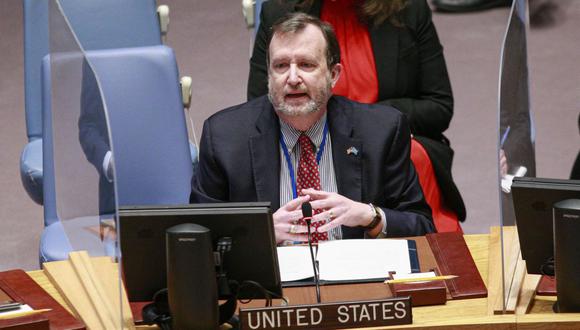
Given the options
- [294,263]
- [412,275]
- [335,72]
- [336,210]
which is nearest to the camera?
[412,275]

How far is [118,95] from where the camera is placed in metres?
3.59

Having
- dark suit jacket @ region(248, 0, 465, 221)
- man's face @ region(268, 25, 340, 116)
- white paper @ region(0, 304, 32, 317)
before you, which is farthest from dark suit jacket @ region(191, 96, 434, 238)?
white paper @ region(0, 304, 32, 317)

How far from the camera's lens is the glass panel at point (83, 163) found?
2240 millimetres

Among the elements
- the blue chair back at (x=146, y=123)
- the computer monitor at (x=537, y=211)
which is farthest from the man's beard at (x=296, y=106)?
the computer monitor at (x=537, y=211)

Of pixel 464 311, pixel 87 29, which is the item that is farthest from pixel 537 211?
pixel 87 29

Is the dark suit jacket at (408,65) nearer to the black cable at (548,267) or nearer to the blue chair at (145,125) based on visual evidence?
the blue chair at (145,125)

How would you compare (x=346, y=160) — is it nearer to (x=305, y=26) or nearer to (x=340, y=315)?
(x=305, y=26)

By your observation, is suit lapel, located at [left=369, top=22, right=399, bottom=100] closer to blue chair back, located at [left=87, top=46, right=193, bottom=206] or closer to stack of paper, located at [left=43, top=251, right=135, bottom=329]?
blue chair back, located at [left=87, top=46, right=193, bottom=206]

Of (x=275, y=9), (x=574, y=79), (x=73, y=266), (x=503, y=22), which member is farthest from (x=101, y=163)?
(x=503, y=22)

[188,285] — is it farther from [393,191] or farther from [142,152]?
[142,152]

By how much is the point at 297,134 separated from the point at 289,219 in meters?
0.36

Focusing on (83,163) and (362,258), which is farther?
(362,258)

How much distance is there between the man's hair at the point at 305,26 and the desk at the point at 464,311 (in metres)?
0.66

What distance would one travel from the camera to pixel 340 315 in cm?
229
